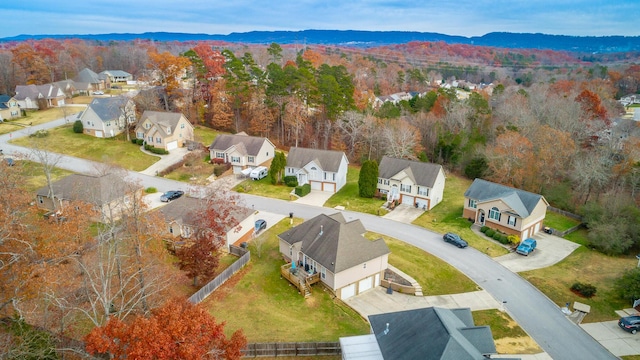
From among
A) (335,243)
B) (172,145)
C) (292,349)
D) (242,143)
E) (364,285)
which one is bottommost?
(364,285)

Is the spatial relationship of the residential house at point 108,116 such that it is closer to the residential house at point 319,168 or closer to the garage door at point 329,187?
the residential house at point 319,168

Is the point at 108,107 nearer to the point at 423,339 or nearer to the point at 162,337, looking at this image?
the point at 162,337

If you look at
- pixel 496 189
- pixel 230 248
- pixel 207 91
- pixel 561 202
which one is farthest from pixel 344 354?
pixel 207 91

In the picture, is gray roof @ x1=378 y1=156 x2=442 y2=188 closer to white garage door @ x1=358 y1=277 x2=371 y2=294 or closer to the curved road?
the curved road

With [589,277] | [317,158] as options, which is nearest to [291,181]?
[317,158]

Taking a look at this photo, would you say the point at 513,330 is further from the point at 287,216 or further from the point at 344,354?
the point at 287,216

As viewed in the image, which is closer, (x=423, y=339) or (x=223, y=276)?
(x=423, y=339)

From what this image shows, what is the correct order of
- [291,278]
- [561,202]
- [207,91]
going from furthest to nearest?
[207,91]
[561,202]
[291,278]

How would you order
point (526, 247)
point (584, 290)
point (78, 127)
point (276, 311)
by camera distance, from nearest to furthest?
point (276, 311) < point (584, 290) < point (526, 247) < point (78, 127)
